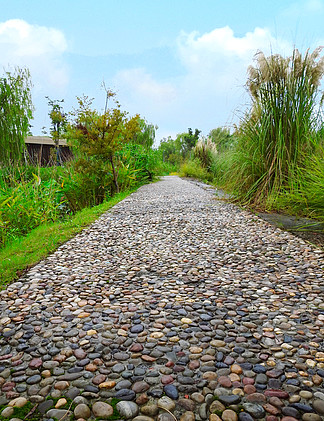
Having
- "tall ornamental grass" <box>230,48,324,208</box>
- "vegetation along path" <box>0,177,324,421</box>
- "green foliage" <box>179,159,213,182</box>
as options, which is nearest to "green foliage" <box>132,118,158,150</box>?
"green foliage" <box>179,159,213,182</box>

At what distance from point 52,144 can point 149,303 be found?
71.6 feet

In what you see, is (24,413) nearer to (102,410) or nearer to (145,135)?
(102,410)

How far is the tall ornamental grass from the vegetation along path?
154 centimetres

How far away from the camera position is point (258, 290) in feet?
5.96

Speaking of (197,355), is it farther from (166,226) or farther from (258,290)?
(166,226)

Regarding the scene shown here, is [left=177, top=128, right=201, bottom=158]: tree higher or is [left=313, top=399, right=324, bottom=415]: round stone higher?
[left=177, top=128, right=201, bottom=158]: tree

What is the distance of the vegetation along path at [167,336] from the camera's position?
1006 millimetres

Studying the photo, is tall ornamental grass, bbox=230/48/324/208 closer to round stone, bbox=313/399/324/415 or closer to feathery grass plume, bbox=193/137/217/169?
round stone, bbox=313/399/324/415

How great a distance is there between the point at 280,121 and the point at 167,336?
3.24 metres

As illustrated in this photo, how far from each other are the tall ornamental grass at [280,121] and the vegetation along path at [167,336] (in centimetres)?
154

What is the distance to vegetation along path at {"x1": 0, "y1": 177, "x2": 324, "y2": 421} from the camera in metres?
1.01

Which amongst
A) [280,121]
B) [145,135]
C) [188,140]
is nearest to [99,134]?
[280,121]

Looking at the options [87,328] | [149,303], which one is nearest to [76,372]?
[87,328]

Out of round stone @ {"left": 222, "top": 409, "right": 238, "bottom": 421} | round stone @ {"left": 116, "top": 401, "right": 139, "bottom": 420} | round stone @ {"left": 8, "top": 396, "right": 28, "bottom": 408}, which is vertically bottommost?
round stone @ {"left": 8, "top": 396, "right": 28, "bottom": 408}
